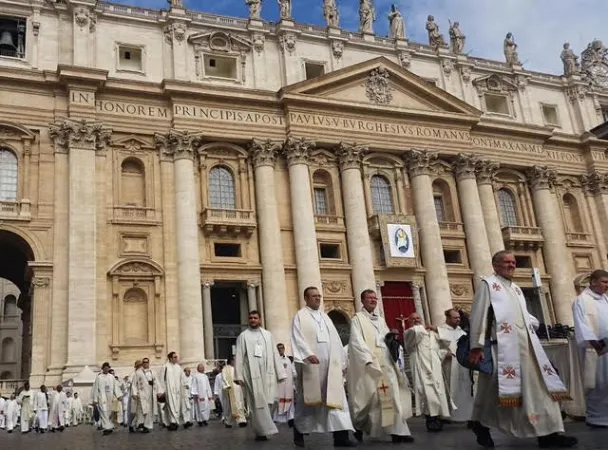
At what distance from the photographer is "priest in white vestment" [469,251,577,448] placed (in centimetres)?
687

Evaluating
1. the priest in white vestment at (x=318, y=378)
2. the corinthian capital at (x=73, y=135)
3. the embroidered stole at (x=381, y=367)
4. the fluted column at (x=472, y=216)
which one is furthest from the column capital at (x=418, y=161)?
the priest in white vestment at (x=318, y=378)

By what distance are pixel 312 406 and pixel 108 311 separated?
17.1 m

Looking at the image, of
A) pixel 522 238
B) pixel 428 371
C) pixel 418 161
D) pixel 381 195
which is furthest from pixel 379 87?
pixel 428 371

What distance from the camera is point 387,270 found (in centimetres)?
2895

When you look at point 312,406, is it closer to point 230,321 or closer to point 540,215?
point 230,321

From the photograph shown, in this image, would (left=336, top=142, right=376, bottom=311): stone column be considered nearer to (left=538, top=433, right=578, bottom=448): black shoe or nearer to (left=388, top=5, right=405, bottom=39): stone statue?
(left=388, top=5, right=405, bottom=39): stone statue

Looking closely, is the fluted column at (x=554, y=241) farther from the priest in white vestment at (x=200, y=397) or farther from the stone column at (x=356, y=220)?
the priest in white vestment at (x=200, y=397)

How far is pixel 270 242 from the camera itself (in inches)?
1058

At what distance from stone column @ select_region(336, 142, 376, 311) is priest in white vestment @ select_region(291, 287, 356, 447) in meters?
18.1

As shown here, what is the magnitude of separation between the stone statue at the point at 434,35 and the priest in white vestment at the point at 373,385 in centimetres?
2824

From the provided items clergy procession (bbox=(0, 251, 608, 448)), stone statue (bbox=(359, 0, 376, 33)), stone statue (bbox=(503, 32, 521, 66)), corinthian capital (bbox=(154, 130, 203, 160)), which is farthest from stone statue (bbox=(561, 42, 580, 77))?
clergy procession (bbox=(0, 251, 608, 448))

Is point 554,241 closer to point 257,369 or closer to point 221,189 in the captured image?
point 221,189

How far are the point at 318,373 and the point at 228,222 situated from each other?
1835cm

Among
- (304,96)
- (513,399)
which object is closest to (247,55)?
(304,96)
